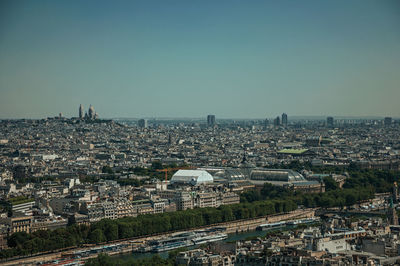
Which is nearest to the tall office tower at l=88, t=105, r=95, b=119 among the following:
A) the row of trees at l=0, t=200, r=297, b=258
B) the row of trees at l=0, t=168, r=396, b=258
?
the row of trees at l=0, t=168, r=396, b=258

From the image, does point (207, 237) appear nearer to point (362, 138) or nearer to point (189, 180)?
point (189, 180)

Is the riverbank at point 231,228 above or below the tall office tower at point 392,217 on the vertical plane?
below

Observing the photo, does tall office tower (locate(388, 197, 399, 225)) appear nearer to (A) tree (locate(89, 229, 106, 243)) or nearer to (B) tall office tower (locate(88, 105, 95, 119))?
(A) tree (locate(89, 229, 106, 243))

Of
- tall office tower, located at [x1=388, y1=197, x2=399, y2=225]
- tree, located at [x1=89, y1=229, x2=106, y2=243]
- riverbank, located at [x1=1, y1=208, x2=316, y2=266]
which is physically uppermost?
tall office tower, located at [x1=388, y1=197, x2=399, y2=225]

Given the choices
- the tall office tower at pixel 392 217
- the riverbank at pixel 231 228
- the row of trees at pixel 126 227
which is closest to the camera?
the riverbank at pixel 231 228

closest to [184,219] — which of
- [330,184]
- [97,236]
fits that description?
[97,236]

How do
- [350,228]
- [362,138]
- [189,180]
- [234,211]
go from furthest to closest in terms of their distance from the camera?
[362,138], [189,180], [234,211], [350,228]

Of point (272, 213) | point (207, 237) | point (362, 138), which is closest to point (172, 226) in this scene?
point (207, 237)

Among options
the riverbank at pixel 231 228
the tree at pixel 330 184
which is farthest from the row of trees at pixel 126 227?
the tree at pixel 330 184

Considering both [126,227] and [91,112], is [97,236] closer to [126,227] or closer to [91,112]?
[126,227]

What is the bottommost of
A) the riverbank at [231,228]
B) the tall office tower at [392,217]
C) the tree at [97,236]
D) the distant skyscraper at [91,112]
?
the riverbank at [231,228]

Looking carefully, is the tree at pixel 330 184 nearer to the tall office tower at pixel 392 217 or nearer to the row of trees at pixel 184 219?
the row of trees at pixel 184 219
